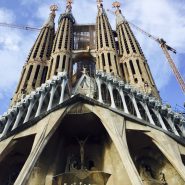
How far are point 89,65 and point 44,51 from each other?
4773 mm

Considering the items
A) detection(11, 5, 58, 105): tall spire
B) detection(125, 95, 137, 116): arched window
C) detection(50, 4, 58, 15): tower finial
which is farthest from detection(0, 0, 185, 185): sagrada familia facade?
detection(50, 4, 58, 15): tower finial

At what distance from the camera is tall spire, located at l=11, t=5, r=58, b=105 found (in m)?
22.7

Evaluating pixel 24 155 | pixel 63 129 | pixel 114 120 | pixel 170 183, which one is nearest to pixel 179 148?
pixel 170 183

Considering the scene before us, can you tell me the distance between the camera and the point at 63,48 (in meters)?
27.2

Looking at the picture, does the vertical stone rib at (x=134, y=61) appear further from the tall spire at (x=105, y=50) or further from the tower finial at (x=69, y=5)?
the tower finial at (x=69, y=5)

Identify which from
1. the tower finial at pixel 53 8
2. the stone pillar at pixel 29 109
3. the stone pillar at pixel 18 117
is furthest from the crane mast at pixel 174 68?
the stone pillar at pixel 18 117

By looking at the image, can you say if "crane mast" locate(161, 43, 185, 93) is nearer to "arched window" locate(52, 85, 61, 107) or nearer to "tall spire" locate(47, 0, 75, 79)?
"tall spire" locate(47, 0, 75, 79)

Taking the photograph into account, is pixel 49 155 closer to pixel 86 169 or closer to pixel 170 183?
pixel 86 169

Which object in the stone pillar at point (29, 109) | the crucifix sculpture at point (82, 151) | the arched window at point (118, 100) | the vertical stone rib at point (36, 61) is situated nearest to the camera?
the crucifix sculpture at point (82, 151)

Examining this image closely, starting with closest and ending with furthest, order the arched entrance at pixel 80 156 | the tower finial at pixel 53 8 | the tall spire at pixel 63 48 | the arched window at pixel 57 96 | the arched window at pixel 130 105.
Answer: the arched entrance at pixel 80 156
the arched window at pixel 130 105
the arched window at pixel 57 96
the tall spire at pixel 63 48
the tower finial at pixel 53 8

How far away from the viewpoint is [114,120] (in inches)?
595

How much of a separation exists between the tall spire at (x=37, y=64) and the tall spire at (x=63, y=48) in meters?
0.94

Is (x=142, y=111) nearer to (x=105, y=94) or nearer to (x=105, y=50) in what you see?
(x=105, y=94)

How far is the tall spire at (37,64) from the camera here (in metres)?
22.7
